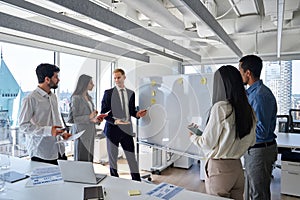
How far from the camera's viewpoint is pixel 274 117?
213cm

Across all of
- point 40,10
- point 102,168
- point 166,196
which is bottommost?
point 102,168

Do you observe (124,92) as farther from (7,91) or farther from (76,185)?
(7,91)

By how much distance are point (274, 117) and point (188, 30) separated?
2502 mm

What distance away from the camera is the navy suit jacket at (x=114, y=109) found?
3115mm

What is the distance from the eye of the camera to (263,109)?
207 cm

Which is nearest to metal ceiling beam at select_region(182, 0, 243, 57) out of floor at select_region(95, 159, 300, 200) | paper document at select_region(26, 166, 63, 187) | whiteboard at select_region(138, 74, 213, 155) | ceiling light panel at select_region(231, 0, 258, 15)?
ceiling light panel at select_region(231, 0, 258, 15)

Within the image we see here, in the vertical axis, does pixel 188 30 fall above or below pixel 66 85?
above

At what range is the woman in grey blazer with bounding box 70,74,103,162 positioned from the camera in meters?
3.14

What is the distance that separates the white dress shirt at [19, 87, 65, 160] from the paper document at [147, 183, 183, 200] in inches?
40.8

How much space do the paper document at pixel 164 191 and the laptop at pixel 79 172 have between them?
0.38 meters

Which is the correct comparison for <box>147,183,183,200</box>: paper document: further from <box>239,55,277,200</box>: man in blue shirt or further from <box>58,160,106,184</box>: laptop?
<box>239,55,277,200</box>: man in blue shirt

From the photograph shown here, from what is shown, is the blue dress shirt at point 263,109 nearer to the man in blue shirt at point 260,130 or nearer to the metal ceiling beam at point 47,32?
the man in blue shirt at point 260,130

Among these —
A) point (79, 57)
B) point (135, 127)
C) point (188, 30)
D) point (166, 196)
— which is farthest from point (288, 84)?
point (166, 196)

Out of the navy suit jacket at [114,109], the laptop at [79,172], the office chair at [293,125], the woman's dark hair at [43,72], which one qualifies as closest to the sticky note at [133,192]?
the laptop at [79,172]
